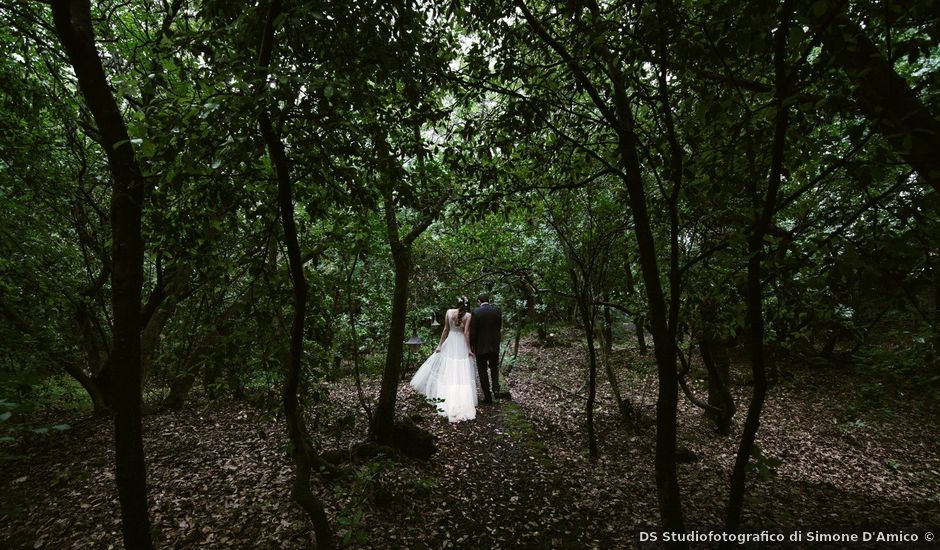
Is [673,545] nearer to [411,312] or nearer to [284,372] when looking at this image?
[284,372]

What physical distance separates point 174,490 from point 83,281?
461cm

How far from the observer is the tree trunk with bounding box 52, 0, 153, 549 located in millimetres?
2246

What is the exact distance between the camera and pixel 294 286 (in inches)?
119

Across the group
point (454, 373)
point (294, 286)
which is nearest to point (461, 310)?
point (454, 373)

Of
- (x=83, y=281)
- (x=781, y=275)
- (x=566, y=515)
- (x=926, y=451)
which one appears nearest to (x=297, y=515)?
(x=566, y=515)

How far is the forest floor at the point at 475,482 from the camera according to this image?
423 centimetres

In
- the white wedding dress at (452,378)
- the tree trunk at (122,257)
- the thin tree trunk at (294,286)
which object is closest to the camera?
the tree trunk at (122,257)

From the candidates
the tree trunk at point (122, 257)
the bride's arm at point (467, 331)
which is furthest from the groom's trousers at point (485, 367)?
the tree trunk at point (122, 257)

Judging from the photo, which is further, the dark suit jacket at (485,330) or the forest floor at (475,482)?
the dark suit jacket at (485,330)

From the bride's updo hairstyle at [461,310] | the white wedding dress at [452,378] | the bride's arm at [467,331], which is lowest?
the white wedding dress at [452,378]

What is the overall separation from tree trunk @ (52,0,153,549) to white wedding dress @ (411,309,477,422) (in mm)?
5649

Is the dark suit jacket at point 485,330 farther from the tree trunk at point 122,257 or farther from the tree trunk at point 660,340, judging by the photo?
the tree trunk at point 122,257

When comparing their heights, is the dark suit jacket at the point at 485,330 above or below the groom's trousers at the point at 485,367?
above

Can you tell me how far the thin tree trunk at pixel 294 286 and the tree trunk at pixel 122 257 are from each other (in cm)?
72
